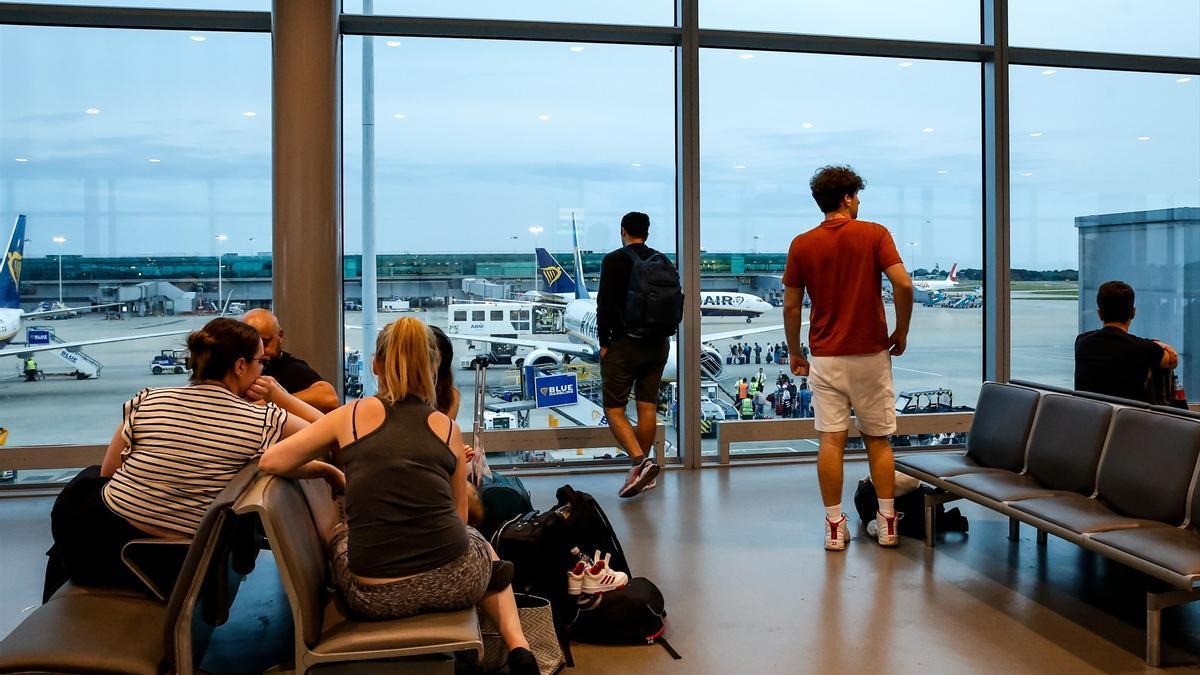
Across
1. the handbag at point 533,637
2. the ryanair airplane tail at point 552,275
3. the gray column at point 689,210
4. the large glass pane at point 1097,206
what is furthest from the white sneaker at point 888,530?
the large glass pane at point 1097,206

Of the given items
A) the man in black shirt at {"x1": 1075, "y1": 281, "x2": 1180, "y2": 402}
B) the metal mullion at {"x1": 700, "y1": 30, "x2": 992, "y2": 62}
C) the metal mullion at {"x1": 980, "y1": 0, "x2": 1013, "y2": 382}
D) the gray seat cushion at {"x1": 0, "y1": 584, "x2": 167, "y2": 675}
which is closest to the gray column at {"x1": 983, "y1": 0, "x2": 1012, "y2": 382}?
the metal mullion at {"x1": 980, "y1": 0, "x2": 1013, "y2": 382}

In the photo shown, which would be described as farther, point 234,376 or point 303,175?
point 303,175

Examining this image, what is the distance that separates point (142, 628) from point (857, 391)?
3123mm

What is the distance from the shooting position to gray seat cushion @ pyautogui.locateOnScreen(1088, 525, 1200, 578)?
3.09 meters

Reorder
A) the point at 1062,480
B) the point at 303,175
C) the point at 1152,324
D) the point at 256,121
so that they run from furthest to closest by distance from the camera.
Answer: the point at 1152,324 → the point at 256,121 → the point at 303,175 → the point at 1062,480

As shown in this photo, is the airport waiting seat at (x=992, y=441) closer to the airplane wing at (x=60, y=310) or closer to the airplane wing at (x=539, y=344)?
the airplane wing at (x=539, y=344)

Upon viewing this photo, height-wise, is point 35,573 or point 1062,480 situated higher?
point 1062,480

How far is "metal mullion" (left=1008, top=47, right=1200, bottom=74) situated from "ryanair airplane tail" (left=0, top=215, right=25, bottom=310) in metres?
6.69

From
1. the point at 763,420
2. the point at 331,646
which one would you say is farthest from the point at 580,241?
the point at 331,646

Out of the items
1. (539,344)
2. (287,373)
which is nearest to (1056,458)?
(287,373)

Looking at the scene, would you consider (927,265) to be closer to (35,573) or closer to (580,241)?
(580,241)

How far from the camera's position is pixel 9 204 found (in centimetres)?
606

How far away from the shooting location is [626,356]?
579 centimetres

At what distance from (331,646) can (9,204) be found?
15.7 ft
